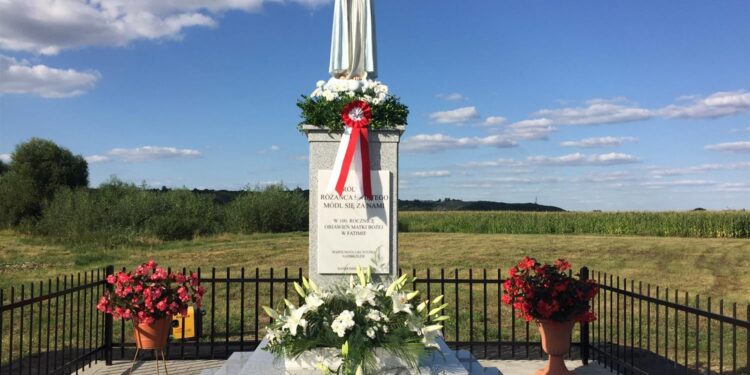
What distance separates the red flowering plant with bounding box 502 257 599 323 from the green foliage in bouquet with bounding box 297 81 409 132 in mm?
2488

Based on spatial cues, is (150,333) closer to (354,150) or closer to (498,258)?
(354,150)

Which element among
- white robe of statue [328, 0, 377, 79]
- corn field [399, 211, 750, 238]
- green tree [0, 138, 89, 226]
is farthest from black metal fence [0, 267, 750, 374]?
green tree [0, 138, 89, 226]

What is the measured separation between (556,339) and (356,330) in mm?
3705

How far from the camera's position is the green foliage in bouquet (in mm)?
6473

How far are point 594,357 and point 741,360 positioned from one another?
7.63 feet

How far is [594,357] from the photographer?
886 cm

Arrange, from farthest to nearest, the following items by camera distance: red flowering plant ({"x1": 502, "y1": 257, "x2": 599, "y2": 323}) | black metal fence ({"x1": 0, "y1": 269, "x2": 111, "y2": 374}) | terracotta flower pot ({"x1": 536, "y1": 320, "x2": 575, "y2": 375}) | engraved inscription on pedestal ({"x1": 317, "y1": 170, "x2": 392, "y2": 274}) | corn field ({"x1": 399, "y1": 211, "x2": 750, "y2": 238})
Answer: corn field ({"x1": 399, "y1": 211, "x2": 750, "y2": 238}), terracotta flower pot ({"x1": 536, "y1": 320, "x2": 575, "y2": 375}), red flowering plant ({"x1": 502, "y1": 257, "x2": 599, "y2": 323}), black metal fence ({"x1": 0, "y1": 269, "x2": 111, "y2": 374}), engraved inscription on pedestal ({"x1": 317, "y1": 170, "x2": 392, "y2": 274})

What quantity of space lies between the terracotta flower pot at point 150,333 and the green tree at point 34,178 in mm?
47652

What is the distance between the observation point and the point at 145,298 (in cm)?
654

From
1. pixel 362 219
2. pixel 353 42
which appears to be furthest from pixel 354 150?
pixel 353 42

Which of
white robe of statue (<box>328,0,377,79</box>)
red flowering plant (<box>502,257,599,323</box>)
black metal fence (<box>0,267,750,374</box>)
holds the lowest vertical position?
black metal fence (<box>0,267,750,374</box>)

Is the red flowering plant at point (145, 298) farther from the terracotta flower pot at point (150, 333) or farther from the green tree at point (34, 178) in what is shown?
the green tree at point (34, 178)

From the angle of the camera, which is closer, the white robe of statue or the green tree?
the white robe of statue

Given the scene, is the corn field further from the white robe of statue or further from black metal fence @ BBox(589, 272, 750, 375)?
the white robe of statue
